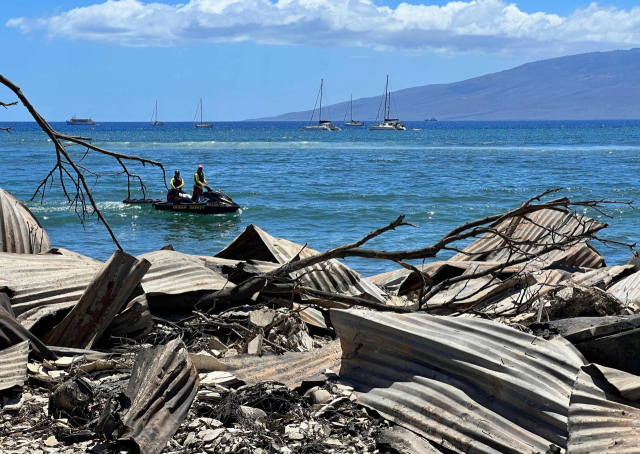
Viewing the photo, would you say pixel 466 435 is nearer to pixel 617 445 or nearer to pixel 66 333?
pixel 617 445

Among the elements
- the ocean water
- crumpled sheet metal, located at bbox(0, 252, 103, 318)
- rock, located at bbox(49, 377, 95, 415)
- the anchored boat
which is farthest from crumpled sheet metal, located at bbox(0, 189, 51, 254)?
the anchored boat

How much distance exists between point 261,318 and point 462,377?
2.03m

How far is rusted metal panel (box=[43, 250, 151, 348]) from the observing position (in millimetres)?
4730

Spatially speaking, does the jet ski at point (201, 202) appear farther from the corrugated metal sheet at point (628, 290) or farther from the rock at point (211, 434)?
the rock at point (211, 434)

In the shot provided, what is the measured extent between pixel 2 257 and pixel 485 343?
13.7ft

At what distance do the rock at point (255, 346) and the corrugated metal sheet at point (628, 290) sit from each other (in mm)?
2878

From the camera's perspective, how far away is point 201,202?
21.5 m

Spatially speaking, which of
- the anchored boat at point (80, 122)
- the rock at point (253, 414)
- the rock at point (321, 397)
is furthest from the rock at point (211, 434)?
the anchored boat at point (80, 122)

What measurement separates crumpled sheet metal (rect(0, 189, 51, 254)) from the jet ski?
14.2 meters

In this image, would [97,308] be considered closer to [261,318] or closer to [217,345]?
[217,345]

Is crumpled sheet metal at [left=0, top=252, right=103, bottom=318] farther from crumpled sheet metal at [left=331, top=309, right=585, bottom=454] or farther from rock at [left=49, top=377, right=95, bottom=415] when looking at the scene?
crumpled sheet metal at [left=331, top=309, right=585, bottom=454]

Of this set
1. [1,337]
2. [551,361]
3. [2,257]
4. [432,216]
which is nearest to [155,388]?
[1,337]

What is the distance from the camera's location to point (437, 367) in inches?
141

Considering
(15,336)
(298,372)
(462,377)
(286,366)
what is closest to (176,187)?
(15,336)
